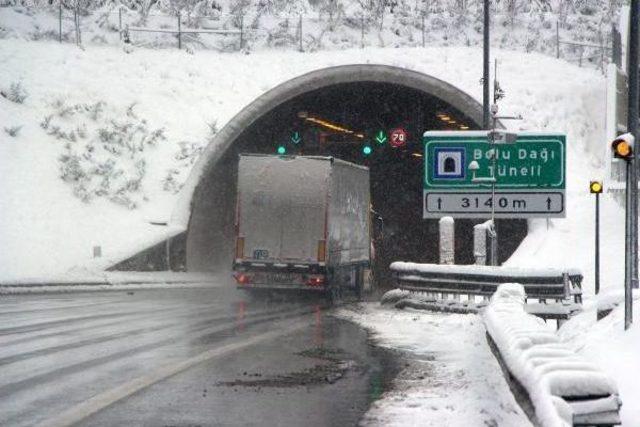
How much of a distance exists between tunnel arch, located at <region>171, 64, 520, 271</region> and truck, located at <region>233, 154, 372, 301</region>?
8.29 metres

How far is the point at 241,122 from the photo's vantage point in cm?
3838

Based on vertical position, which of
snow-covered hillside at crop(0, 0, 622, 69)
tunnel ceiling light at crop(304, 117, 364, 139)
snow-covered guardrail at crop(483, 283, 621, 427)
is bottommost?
snow-covered guardrail at crop(483, 283, 621, 427)

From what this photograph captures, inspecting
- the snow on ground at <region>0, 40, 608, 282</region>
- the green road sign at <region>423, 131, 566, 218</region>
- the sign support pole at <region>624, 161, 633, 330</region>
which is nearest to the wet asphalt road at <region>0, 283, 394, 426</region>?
the sign support pole at <region>624, 161, 633, 330</region>

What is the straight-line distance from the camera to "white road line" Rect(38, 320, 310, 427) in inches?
392

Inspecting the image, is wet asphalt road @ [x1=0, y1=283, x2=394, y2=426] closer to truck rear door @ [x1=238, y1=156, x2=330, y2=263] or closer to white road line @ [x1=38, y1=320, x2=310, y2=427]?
white road line @ [x1=38, y1=320, x2=310, y2=427]

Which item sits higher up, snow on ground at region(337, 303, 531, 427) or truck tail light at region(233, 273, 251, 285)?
truck tail light at region(233, 273, 251, 285)

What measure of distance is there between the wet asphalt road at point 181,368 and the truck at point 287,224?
5.35 meters

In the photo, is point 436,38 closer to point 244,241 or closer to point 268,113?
point 268,113

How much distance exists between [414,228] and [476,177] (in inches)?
1031

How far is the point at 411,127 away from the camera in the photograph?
46750 millimetres

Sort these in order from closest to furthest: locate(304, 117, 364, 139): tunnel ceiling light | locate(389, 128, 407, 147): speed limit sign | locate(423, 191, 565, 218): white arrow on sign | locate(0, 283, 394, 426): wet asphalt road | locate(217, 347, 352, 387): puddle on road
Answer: locate(0, 283, 394, 426): wet asphalt road
locate(217, 347, 352, 387): puddle on road
locate(423, 191, 565, 218): white arrow on sign
locate(389, 128, 407, 147): speed limit sign
locate(304, 117, 364, 139): tunnel ceiling light

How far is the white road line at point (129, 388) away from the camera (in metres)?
9.95

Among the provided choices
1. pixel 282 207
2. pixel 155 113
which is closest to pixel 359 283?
pixel 282 207

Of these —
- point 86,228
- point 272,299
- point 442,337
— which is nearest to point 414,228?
point 86,228
